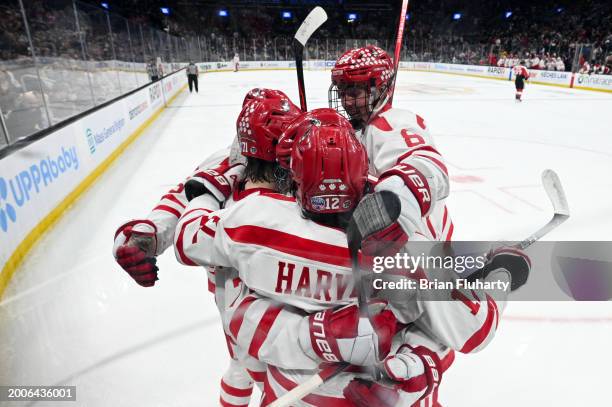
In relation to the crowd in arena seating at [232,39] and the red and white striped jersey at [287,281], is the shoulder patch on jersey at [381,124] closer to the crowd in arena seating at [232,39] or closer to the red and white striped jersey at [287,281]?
the red and white striped jersey at [287,281]

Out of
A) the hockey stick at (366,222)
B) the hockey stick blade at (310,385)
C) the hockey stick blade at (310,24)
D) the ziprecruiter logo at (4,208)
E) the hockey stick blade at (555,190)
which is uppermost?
the hockey stick blade at (310,24)

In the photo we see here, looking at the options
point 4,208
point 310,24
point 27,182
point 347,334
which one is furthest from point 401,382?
point 27,182

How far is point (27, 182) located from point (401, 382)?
2.70 meters

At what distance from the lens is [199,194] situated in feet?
3.33

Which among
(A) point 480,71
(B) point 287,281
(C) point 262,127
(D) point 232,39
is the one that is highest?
(D) point 232,39

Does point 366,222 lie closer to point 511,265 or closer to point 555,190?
point 511,265

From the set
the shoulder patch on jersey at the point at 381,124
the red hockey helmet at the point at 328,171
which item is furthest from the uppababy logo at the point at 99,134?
the red hockey helmet at the point at 328,171

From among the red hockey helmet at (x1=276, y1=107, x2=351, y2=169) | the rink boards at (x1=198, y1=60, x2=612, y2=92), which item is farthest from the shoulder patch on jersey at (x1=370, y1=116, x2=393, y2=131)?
the rink boards at (x1=198, y1=60, x2=612, y2=92)

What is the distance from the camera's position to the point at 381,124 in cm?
126

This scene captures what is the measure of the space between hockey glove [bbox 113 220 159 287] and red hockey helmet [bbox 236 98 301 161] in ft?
1.03

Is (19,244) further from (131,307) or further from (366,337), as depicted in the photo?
(366,337)

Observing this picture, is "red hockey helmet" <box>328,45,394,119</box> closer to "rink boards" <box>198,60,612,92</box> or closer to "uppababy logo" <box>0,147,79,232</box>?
"uppababy logo" <box>0,147,79,232</box>

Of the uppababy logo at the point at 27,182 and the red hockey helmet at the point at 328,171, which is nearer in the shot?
the red hockey helmet at the point at 328,171

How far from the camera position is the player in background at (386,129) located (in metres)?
1.02
